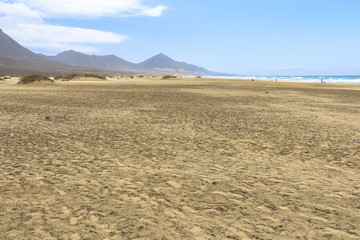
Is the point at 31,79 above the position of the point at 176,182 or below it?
above

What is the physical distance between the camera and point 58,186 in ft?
14.9

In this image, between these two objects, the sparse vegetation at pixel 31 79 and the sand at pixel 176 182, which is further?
the sparse vegetation at pixel 31 79

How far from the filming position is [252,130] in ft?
30.4

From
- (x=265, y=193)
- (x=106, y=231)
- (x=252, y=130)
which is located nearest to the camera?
(x=106, y=231)

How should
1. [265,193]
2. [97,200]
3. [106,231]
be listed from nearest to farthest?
[106,231]
[97,200]
[265,193]

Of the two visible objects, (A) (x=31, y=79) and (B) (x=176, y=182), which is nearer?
(B) (x=176, y=182)

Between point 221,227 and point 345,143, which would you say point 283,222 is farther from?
point 345,143

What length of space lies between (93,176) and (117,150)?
173 cm

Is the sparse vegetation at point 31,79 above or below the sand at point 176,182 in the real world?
above

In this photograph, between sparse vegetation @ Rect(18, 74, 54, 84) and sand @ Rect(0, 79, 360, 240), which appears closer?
sand @ Rect(0, 79, 360, 240)

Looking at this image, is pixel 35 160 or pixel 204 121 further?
pixel 204 121

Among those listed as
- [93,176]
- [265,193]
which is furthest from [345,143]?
[93,176]

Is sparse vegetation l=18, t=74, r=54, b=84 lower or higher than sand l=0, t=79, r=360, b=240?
higher

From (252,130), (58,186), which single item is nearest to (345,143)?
(252,130)
